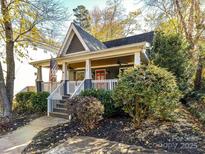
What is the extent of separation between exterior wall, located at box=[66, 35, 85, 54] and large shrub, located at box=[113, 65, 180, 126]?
727 cm

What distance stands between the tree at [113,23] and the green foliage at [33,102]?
19.7 metres

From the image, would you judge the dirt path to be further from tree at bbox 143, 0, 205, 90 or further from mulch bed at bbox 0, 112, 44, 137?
tree at bbox 143, 0, 205, 90

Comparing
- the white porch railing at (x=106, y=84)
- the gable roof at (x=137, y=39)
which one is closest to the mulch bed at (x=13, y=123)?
the white porch railing at (x=106, y=84)

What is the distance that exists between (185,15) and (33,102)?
14251mm

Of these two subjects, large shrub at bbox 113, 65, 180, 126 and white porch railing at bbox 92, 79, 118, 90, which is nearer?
large shrub at bbox 113, 65, 180, 126

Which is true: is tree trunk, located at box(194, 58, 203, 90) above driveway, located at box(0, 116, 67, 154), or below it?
above

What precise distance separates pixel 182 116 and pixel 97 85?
Result: 5129 millimetres

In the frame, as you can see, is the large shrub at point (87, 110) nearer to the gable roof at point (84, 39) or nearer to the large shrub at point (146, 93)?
the large shrub at point (146, 93)

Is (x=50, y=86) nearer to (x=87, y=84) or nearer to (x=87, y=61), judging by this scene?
(x=87, y=84)

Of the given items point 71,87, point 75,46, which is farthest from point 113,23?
point 71,87

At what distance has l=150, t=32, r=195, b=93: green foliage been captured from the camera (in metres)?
10.7

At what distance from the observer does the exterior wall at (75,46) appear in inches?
555

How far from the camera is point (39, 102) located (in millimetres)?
12414

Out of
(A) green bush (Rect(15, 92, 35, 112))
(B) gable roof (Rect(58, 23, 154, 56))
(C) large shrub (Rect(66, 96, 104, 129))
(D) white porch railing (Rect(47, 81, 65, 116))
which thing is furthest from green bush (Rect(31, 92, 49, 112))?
(C) large shrub (Rect(66, 96, 104, 129))
